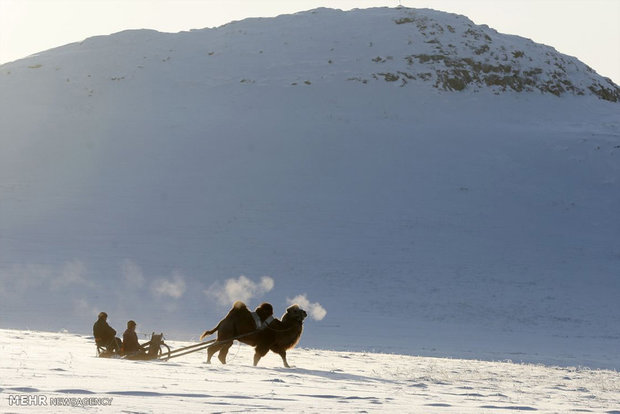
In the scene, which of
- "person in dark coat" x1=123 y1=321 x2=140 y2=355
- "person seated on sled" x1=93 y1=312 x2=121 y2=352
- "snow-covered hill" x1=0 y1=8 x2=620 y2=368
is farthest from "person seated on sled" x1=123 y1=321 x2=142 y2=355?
"snow-covered hill" x1=0 y1=8 x2=620 y2=368

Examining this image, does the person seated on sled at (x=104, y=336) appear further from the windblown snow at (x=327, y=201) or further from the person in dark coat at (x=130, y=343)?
the windblown snow at (x=327, y=201)

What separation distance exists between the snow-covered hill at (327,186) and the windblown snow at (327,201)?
179 millimetres

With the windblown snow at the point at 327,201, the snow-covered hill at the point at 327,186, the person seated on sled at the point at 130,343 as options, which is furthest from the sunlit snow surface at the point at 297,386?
the snow-covered hill at the point at 327,186

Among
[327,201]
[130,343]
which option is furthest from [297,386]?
[327,201]

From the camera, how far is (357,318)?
2964cm

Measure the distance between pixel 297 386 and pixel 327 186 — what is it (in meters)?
37.2

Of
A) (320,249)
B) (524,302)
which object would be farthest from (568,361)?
(320,249)

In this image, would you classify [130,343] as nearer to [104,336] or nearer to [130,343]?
[130,343]

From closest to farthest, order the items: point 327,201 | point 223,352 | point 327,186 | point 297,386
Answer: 1. point 297,386
2. point 223,352
3. point 327,201
4. point 327,186

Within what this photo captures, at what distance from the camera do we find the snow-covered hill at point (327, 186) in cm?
3094

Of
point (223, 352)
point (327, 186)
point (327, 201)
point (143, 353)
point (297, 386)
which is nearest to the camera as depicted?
point (297, 386)

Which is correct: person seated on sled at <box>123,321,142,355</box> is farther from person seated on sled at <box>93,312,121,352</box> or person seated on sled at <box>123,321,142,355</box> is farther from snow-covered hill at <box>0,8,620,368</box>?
snow-covered hill at <box>0,8,620,368</box>

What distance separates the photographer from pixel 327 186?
48.3 metres

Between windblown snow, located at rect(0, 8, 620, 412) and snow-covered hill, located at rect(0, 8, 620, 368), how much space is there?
18 cm
